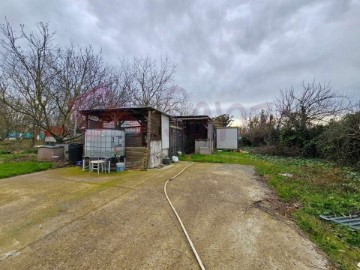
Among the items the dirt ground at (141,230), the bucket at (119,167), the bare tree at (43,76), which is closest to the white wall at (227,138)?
the bare tree at (43,76)

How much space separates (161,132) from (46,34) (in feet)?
23.9

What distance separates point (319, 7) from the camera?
21.5 ft

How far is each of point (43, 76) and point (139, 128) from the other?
561 cm

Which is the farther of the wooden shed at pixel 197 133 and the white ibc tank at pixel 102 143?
the wooden shed at pixel 197 133

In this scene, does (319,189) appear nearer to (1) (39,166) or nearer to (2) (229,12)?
(2) (229,12)

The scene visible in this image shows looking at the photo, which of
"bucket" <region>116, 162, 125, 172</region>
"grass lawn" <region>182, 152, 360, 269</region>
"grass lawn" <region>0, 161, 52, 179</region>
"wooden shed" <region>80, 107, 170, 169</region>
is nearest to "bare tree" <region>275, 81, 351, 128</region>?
"grass lawn" <region>182, 152, 360, 269</region>

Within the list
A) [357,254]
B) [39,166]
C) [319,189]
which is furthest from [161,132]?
[357,254]

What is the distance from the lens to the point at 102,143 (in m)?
7.31

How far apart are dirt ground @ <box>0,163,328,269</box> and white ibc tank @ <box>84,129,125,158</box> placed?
2.45 meters

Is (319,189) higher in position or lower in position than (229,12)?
lower

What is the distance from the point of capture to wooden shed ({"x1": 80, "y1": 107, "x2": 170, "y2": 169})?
7930 millimetres

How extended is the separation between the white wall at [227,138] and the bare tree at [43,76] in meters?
10.8

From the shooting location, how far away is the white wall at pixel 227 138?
1701 cm

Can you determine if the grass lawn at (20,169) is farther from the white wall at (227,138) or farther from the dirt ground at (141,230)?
the white wall at (227,138)
